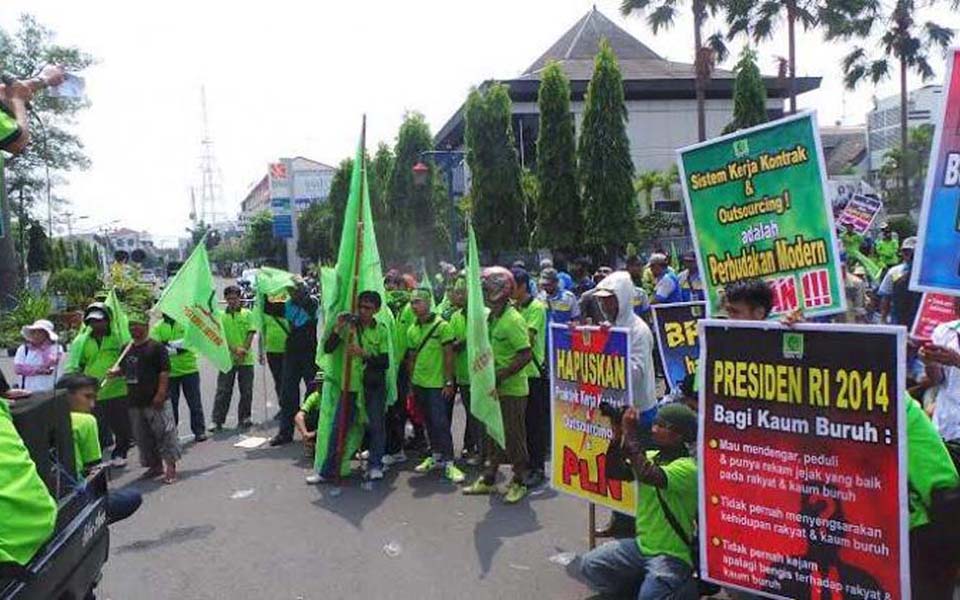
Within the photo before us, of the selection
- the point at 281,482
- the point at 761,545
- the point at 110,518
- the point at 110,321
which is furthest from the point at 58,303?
the point at 761,545

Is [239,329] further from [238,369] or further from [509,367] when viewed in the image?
[509,367]

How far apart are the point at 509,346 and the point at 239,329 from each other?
190 inches

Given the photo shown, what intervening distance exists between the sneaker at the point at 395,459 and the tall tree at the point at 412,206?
2642 centimetres

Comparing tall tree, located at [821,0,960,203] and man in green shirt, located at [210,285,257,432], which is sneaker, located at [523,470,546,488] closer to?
man in green shirt, located at [210,285,257,432]

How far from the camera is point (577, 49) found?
48344mm

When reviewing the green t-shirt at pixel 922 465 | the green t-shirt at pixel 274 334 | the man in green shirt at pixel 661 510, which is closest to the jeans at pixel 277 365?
the green t-shirt at pixel 274 334

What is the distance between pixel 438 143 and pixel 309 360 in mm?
41384

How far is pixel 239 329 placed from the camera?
10.2 metres

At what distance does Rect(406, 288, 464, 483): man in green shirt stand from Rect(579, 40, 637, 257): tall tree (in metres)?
19.2

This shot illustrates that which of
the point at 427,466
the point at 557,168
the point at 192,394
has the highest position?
the point at 557,168

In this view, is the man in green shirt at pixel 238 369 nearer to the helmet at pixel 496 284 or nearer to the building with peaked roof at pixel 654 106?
the helmet at pixel 496 284

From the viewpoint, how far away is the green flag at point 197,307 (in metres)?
9.00

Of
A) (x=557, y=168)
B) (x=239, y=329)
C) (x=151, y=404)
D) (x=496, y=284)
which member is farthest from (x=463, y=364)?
(x=557, y=168)

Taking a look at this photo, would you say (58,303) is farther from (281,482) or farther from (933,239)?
(933,239)
